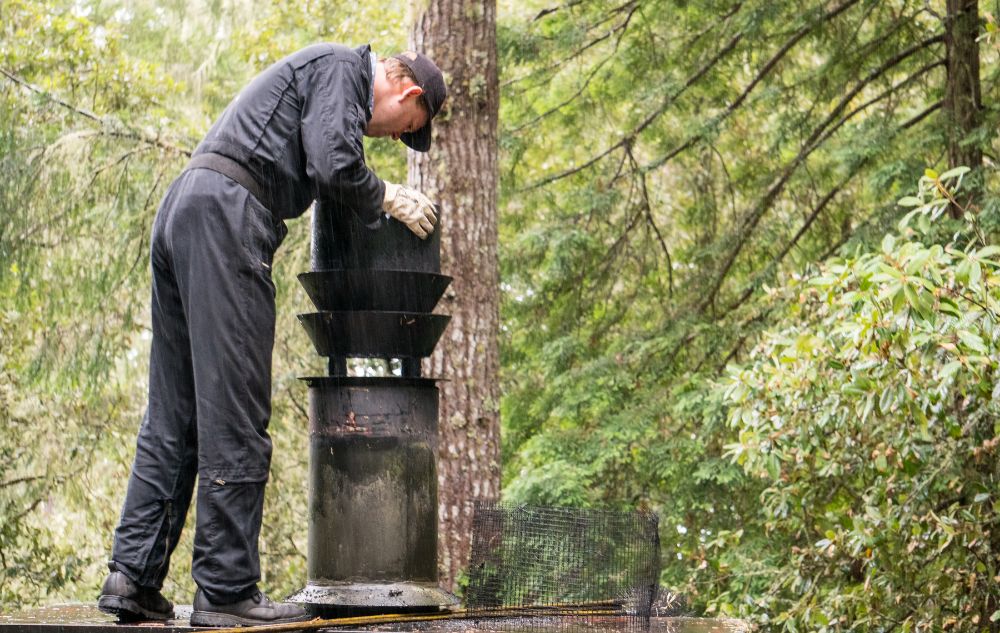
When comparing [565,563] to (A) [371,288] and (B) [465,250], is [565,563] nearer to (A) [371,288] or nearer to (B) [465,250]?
(A) [371,288]

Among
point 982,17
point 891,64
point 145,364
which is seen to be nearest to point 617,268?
point 891,64

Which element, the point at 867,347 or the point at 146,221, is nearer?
the point at 867,347

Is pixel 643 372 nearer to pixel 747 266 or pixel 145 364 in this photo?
pixel 747 266

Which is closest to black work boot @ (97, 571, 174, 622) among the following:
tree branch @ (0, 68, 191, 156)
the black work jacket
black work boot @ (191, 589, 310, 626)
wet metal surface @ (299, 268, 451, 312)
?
black work boot @ (191, 589, 310, 626)

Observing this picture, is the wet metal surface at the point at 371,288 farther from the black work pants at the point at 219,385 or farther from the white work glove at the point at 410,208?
the black work pants at the point at 219,385

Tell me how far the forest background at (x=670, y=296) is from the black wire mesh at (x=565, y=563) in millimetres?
1531

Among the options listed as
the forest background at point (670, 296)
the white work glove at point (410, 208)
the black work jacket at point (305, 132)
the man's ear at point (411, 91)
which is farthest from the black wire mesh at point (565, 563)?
the forest background at point (670, 296)

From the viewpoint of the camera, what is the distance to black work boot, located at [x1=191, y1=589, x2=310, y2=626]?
3.39 metres

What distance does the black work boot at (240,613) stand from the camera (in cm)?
339

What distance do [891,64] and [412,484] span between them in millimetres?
5508

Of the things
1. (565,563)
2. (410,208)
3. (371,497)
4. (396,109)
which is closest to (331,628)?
(371,497)

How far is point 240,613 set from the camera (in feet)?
11.3

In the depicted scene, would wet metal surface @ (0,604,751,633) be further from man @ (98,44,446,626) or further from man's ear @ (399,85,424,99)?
man's ear @ (399,85,424,99)

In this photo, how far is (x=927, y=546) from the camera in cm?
553
